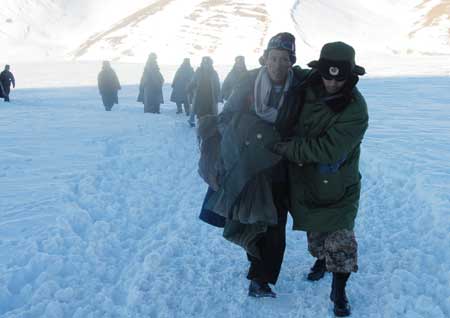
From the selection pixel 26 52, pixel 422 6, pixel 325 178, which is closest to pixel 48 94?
pixel 325 178

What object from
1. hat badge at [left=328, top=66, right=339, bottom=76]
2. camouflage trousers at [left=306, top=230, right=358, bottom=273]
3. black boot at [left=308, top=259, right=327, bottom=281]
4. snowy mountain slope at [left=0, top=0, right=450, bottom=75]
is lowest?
black boot at [left=308, top=259, right=327, bottom=281]

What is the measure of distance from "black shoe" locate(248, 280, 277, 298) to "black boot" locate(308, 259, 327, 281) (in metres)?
0.44

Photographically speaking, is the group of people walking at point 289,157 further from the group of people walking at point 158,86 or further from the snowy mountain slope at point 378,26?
the snowy mountain slope at point 378,26

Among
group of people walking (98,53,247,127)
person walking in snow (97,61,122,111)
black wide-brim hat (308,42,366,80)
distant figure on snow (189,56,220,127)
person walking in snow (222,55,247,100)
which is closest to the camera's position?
black wide-brim hat (308,42,366,80)

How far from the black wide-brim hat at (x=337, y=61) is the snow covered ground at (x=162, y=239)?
70.2 inches

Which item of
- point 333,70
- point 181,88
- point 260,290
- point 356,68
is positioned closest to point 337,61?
point 333,70

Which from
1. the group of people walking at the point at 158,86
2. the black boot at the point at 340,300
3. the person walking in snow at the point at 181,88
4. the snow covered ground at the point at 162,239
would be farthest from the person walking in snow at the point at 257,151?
the person walking in snow at the point at 181,88

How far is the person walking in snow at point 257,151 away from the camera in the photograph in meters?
3.06

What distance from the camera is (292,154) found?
2.94 metres

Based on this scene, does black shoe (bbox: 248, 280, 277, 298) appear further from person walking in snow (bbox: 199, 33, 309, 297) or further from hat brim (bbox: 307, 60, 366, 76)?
hat brim (bbox: 307, 60, 366, 76)

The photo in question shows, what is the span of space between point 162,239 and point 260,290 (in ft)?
4.89

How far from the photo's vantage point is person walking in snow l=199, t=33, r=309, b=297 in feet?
10.0

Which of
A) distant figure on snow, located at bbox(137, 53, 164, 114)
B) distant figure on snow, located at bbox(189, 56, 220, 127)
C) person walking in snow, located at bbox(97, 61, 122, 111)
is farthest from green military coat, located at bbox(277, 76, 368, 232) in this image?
person walking in snow, located at bbox(97, 61, 122, 111)

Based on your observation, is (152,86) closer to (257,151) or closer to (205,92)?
(205,92)
